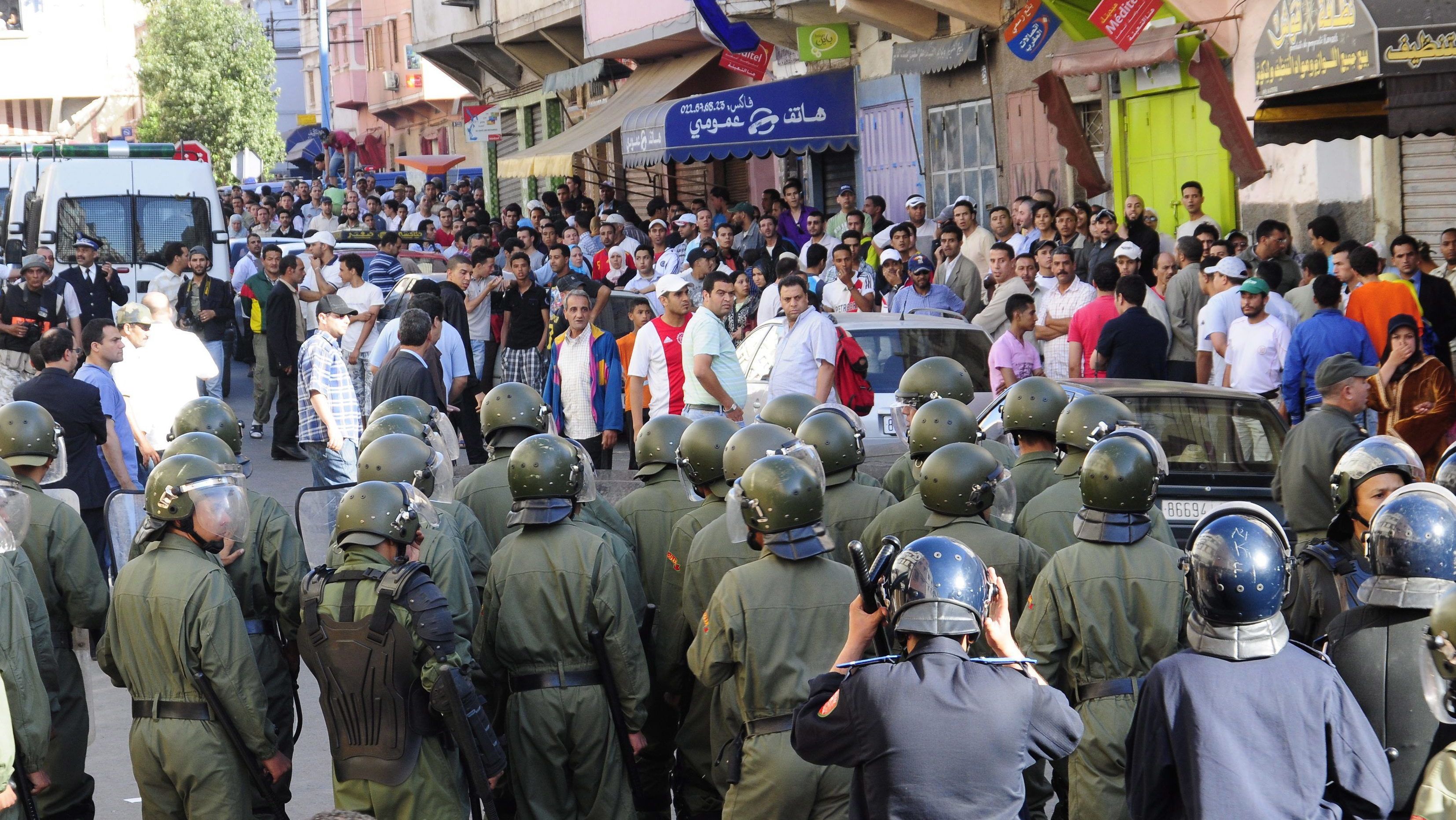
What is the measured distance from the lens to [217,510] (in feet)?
18.5

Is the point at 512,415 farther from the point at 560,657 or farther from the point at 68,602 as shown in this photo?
the point at 68,602

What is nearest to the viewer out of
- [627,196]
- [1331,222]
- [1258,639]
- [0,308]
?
[1258,639]

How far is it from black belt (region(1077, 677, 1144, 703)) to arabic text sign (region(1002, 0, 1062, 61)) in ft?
39.5

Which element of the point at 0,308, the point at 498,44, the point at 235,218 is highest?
the point at 498,44

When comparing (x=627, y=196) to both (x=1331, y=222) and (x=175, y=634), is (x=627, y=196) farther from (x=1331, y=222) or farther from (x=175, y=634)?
(x=175, y=634)

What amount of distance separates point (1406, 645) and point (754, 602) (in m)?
1.80

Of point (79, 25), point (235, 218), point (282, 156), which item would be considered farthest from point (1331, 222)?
point (79, 25)

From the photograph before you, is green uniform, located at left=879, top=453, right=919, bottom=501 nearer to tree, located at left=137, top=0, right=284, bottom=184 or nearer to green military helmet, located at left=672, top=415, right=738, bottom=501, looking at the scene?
green military helmet, located at left=672, top=415, right=738, bottom=501

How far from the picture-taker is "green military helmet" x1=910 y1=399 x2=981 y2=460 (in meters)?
6.78

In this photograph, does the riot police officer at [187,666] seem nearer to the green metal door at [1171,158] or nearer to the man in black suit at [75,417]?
the man in black suit at [75,417]

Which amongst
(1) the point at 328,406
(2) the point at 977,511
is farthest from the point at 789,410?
(1) the point at 328,406

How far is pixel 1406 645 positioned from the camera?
432cm

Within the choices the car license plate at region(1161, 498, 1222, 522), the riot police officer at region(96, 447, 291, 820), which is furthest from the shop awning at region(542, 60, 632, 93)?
the riot police officer at region(96, 447, 291, 820)

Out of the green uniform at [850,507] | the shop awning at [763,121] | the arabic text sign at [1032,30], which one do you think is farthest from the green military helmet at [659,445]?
the shop awning at [763,121]
